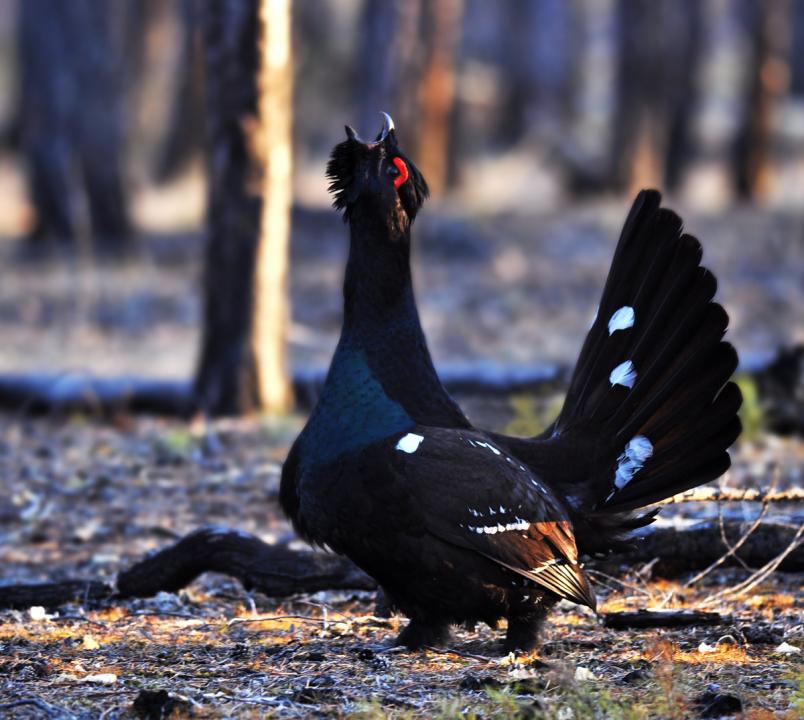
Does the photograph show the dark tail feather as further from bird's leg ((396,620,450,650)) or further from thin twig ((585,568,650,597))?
bird's leg ((396,620,450,650))

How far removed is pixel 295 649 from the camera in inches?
217

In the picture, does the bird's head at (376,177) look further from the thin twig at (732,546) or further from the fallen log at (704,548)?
the thin twig at (732,546)

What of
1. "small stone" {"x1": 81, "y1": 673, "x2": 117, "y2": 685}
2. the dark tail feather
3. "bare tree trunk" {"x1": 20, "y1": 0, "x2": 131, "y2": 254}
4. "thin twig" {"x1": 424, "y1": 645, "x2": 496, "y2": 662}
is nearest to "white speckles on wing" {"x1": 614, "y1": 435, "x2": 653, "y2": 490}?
the dark tail feather

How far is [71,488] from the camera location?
29.2 feet

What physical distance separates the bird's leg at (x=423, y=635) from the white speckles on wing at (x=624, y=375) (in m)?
1.40

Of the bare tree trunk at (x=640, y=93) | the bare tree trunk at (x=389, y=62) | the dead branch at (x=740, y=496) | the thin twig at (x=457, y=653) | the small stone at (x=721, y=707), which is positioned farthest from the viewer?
the bare tree trunk at (x=640, y=93)

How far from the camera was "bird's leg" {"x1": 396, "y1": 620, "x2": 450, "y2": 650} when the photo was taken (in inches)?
219

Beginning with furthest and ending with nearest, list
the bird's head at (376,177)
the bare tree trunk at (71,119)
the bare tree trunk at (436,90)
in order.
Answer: the bare tree trunk at (436,90) → the bare tree trunk at (71,119) → the bird's head at (376,177)

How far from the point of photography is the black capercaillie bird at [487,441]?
5.19m

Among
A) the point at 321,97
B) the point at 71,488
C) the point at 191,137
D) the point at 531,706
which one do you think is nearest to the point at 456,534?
the point at 531,706

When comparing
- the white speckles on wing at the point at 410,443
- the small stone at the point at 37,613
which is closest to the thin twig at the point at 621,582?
the white speckles on wing at the point at 410,443

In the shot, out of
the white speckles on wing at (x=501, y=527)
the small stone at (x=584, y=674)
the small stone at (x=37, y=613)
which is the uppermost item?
the white speckles on wing at (x=501, y=527)

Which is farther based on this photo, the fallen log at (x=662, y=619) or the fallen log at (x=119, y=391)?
the fallen log at (x=119, y=391)

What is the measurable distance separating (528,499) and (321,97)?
34.8 meters
